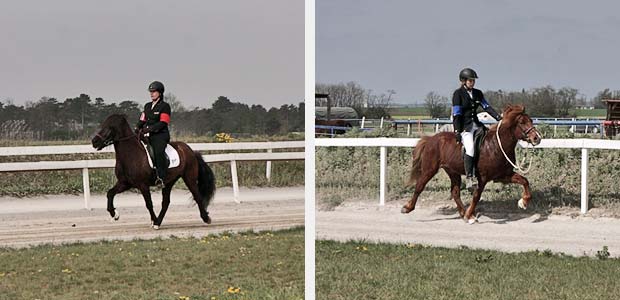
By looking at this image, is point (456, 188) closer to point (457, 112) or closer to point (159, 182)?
point (457, 112)

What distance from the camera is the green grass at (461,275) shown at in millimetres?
3588

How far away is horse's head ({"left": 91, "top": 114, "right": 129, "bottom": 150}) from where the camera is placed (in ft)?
13.1

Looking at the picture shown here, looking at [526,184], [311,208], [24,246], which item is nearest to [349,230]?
[311,208]

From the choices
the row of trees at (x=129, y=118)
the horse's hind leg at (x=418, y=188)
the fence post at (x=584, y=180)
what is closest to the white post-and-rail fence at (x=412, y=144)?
the fence post at (x=584, y=180)

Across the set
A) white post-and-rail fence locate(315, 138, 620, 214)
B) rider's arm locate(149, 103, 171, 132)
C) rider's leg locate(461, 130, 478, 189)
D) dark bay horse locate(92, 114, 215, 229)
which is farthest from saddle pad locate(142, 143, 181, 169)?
rider's leg locate(461, 130, 478, 189)

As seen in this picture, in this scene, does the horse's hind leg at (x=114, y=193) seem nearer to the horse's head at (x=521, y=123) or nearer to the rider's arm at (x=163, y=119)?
the rider's arm at (x=163, y=119)

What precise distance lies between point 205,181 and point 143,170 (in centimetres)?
33

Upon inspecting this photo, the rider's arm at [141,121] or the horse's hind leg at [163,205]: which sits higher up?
the rider's arm at [141,121]

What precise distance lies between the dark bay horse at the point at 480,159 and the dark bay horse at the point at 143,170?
1.11 metres

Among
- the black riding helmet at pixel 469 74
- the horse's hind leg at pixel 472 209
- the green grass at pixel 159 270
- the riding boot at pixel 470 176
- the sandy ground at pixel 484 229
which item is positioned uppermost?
the black riding helmet at pixel 469 74

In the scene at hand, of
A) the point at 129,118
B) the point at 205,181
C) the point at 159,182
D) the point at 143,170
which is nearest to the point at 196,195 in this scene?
the point at 205,181

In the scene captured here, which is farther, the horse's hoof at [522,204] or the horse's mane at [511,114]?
the horse's hoof at [522,204]

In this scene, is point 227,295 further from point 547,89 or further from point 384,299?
point 547,89

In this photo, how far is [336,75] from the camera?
3.77 meters
